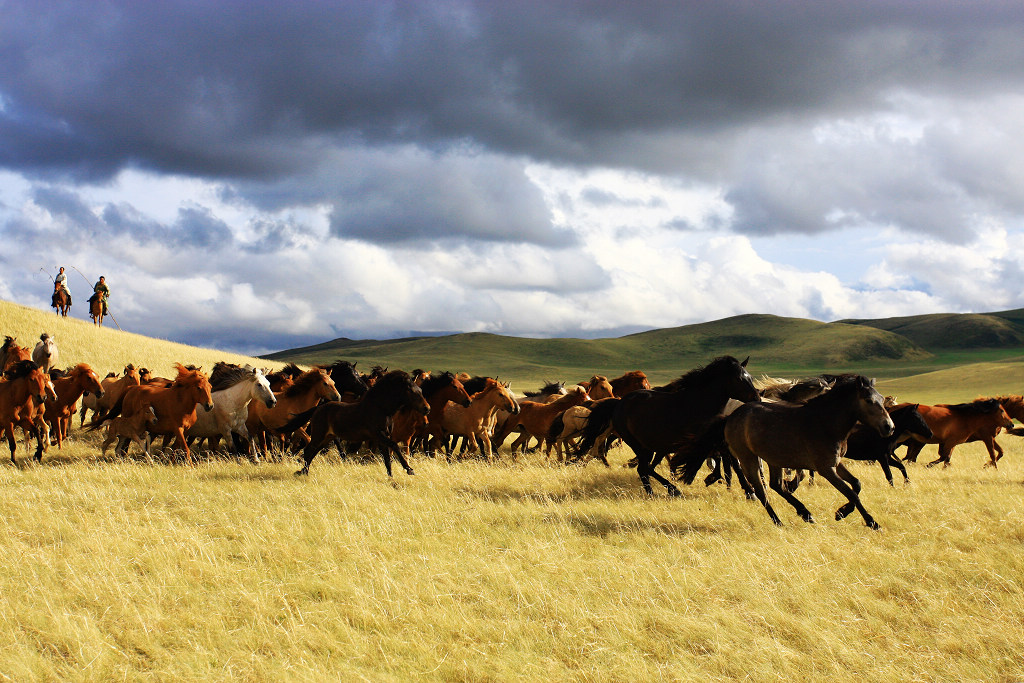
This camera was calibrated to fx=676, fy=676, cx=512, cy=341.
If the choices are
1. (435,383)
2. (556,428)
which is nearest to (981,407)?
(556,428)

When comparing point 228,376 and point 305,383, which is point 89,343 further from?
point 305,383

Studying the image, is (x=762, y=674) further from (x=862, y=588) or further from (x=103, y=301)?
(x=103, y=301)

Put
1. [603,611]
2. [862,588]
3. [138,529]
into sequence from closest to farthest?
[603,611]
[862,588]
[138,529]

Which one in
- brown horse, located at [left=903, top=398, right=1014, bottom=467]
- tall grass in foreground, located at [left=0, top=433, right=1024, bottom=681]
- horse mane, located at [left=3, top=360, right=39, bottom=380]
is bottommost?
tall grass in foreground, located at [left=0, top=433, right=1024, bottom=681]

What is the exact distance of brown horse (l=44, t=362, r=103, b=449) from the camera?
1535cm

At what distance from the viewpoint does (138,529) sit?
7.96 meters

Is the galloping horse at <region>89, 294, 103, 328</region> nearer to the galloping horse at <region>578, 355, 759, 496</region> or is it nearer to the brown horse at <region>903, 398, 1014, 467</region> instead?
the galloping horse at <region>578, 355, 759, 496</region>

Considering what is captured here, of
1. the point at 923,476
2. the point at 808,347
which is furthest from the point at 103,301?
the point at 808,347

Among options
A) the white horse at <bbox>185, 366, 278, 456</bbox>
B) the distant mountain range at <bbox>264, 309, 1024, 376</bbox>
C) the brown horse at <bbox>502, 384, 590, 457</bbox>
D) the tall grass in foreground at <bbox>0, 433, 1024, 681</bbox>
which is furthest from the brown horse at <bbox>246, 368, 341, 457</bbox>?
the distant mountain range at <bbox>264, 309, 1024, 376</bbox>

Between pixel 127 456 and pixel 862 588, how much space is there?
1344cm

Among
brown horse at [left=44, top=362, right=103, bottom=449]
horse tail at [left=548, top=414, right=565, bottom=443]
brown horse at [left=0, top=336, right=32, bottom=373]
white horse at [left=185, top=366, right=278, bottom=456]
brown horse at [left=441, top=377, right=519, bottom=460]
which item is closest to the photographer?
white horse at [left=185, top=366, right=278, bottom=456]

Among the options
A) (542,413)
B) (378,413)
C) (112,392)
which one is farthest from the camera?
(112,392)

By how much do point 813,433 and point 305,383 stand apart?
32.1 feet

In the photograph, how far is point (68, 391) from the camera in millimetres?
15914
